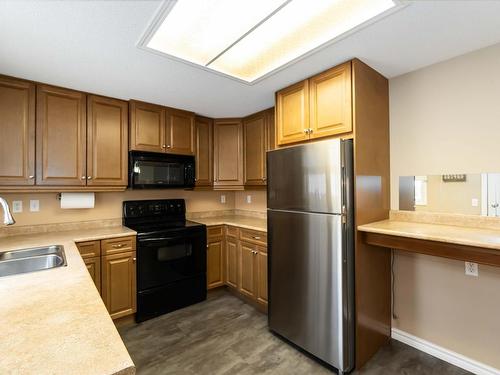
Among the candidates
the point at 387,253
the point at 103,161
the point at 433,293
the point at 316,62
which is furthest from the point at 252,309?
the point at 316,62

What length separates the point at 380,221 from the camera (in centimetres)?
206

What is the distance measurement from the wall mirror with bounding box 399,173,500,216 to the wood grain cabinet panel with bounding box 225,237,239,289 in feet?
5.67

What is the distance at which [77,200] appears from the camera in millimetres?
2506

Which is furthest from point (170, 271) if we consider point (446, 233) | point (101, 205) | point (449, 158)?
point (449, 158)

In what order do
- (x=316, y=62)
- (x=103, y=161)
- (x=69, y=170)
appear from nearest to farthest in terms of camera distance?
(x=316, y=62) < (x=69, y=170) < (x=103, y=161)

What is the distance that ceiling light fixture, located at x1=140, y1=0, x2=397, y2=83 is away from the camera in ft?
4.64

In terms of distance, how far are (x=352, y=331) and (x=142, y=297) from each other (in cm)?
186

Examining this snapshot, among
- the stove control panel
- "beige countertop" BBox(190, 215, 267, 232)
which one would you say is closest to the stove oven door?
"beige countertop" BBox(190, 215, 267, 232)

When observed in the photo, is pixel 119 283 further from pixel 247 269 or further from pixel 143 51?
pixel 143 51

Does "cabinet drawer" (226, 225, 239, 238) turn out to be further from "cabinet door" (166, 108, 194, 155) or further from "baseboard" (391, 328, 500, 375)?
"baseboard" (391, 328, 500, 375)

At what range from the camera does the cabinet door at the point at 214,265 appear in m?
2.99

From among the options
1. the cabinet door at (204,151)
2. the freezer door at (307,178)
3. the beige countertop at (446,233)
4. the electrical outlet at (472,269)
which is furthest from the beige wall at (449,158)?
the cabinet door at (204,151)

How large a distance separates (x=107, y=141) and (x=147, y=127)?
16.0 inches

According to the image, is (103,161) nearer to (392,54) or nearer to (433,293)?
(392,54)
